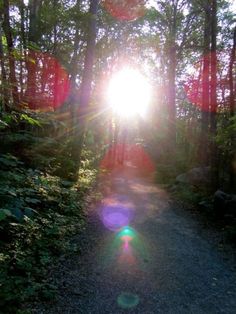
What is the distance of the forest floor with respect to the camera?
A: 4.44m

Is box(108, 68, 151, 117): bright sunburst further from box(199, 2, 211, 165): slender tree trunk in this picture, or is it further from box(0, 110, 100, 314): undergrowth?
box(0, 110, 100, 314): undergrowth

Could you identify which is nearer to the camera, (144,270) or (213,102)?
(144,270)

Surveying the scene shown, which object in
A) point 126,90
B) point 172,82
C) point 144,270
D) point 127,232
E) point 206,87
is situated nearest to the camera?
point 144,270

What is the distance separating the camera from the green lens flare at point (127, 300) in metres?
4.37

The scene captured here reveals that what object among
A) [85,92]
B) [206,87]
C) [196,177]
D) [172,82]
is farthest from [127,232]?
[172,82]

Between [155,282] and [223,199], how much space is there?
5519 mm

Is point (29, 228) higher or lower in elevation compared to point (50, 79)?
lower

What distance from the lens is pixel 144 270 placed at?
220 inches

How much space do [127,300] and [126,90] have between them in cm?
2612

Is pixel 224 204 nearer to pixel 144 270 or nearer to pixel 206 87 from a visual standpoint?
pixel 144 270

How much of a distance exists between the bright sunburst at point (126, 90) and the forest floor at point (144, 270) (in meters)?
18.8

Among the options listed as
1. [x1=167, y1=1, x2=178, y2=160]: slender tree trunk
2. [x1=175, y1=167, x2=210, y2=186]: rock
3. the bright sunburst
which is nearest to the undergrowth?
[x1=175, y1=167, x2=210, y2=186]: rock

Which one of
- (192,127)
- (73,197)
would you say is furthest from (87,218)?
(192,127)

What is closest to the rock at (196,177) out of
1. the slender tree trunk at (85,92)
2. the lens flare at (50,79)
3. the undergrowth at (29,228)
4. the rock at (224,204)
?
the rock at (224,204)
